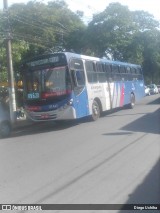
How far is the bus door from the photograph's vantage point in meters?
15.4

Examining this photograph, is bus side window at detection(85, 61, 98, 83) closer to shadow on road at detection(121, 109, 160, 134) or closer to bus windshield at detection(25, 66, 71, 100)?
bus windshield at detection(25, 66, 71, 100)

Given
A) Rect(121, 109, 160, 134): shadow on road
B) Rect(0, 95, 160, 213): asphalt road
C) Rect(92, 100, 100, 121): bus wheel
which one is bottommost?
Rect(0, 95, 160, 213): asphalt road

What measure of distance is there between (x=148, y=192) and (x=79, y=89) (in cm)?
998

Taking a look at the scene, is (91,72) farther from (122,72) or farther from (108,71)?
(122,72)

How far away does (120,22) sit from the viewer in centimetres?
4000

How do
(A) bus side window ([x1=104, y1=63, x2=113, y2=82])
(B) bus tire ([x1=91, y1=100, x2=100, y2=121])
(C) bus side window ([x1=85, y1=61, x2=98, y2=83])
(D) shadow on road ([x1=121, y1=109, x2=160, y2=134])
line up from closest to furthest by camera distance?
(D) shadow on road ([x1=121, y1=109, x2=160, y2=134]), (C) bus side window ([x1=85, y1=61, x2=98, y2=83]), (B) bus tire ([x1=91, y1=100, x2=100, y2=121]), (A) bus side window ([x1=104, y1=63, x2=113, y2=82])

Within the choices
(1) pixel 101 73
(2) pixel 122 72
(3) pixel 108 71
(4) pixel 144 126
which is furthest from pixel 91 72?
(2) pixel 122 72

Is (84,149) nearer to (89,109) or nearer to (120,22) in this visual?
(89,109)

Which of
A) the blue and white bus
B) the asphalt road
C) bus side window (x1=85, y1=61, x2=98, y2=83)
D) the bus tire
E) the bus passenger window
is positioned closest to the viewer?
the asphalt road

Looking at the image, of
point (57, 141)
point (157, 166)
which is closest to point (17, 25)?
point (57, 141)

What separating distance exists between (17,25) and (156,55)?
64.2ft

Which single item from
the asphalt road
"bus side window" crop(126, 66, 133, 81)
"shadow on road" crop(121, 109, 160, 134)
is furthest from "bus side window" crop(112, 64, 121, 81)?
the asphalt road

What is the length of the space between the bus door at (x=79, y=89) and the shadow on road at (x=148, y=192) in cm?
860

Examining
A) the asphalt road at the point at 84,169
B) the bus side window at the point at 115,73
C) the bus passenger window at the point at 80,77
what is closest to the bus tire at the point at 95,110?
the bus passenger window at the point at 80,77
